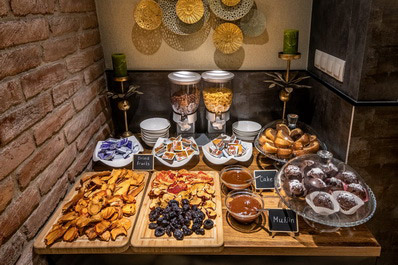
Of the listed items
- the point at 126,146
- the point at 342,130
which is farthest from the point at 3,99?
the point at 342,130

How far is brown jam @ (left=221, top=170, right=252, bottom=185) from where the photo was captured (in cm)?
154

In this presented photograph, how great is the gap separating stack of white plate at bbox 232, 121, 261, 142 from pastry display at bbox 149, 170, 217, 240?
0.45m

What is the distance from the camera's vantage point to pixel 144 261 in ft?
4.46

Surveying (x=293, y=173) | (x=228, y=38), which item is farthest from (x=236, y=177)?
(x=228, y=38)

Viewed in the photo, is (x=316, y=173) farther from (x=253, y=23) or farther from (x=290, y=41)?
(x=253, y=23)

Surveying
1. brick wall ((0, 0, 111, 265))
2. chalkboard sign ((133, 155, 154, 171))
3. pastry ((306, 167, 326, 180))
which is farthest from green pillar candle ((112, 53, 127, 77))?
pastry ((306, 167, 326, 180))

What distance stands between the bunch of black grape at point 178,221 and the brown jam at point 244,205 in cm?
13

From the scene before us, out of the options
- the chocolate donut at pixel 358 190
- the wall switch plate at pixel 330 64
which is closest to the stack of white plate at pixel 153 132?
the wall switch plate at pixel 330 64

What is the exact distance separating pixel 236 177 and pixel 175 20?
1060 mm

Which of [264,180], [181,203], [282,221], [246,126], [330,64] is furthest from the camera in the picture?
[246,126]

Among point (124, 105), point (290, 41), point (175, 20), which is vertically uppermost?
point (175, 20)

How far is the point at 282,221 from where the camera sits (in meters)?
1.31

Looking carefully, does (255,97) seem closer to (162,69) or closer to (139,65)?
(162,69)

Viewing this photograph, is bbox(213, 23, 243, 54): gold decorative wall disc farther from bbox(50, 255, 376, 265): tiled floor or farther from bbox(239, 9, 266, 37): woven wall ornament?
bbox(50, 255, 376, 265): tiled floor
